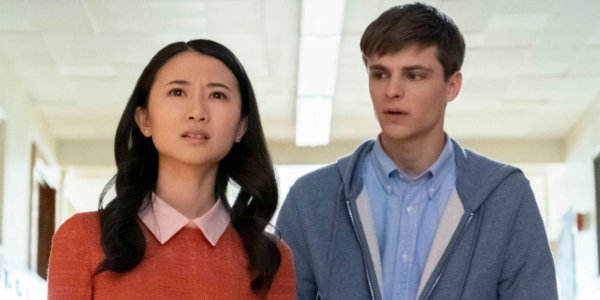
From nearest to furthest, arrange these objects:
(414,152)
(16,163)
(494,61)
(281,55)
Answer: (414,152) < (281,55) < (494,61) < (16,163)

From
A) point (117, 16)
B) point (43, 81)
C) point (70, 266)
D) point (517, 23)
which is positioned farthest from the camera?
point (43, 81)

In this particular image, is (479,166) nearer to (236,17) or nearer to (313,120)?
(236,17)

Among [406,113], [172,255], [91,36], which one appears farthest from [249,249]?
[91,36]

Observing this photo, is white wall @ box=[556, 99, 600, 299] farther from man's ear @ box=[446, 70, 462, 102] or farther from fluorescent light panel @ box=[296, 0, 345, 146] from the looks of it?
man's ear @ box=[446, 70, 462, 102]

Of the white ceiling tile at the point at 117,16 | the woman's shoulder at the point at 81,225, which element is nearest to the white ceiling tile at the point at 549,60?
the white ceiling tile at the point at 117,16

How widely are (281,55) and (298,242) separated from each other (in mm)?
5898

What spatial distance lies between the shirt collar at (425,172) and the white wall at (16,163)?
6.38 meters

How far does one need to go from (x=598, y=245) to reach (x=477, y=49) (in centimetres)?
237

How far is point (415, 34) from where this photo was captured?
2.85m

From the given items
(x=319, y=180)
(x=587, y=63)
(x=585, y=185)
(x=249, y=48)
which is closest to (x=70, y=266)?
(x=319, y=180)

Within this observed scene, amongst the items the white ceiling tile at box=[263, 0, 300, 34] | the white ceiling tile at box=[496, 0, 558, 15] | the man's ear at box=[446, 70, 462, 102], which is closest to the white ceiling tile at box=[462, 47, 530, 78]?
the white ceiling tile at box=[496, 0, 558, 15]

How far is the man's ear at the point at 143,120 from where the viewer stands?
2.48 meters

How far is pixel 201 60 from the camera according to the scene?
2.49 metres

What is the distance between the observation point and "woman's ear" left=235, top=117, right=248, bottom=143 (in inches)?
98.8
